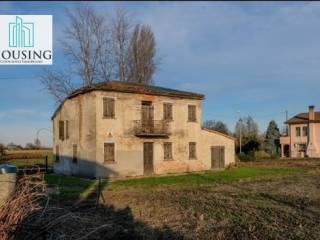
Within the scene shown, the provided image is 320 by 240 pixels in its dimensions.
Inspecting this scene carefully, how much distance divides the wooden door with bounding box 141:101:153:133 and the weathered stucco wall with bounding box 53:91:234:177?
401mm

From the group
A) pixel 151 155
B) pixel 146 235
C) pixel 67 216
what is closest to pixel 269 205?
pixel 146 235

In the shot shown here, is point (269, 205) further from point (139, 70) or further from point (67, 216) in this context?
point (139, 70)

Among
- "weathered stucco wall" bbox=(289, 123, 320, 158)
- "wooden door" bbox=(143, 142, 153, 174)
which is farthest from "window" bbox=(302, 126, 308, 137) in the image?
"wooden door" bbox=(143, 142, 153, 174)

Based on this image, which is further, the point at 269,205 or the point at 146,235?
the point at 269,205

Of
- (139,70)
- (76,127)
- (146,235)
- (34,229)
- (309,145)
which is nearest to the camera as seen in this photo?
(34,229)

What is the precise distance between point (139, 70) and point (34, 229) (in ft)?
127

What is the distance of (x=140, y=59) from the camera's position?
43656mm

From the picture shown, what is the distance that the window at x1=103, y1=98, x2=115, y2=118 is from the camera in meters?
29.6

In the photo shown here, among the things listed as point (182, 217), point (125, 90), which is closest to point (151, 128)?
point (125, 90)

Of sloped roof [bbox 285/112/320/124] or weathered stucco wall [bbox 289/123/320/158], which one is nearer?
weathered stucco wall [bbox 289/123/320/158]

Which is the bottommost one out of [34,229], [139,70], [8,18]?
[34,229]

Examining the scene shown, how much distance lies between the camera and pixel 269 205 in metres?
14.3

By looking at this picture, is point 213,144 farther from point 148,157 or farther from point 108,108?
point 108,108

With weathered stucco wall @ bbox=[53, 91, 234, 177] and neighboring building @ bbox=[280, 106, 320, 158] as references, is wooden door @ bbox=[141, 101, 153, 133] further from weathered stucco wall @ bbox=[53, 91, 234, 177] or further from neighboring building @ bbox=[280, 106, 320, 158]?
neighboring building @ bbox=[280, 106, 320, 158]
